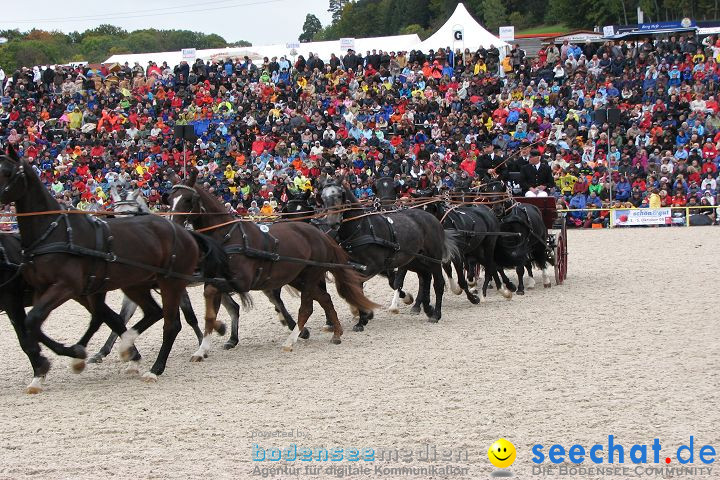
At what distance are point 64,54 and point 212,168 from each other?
250 feet

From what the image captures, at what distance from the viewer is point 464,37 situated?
33969mm

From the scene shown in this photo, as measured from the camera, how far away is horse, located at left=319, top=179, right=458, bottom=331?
1095 centimetres

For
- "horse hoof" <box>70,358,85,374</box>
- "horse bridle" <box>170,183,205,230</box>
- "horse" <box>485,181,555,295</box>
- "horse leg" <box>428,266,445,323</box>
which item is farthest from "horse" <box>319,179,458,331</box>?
"horse hoof" <box>70,358,85,374</box>

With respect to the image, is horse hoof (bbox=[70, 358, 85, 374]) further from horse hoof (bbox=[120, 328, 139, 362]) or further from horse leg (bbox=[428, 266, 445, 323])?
horse leg (bbox=[428, 266, 445, 323])

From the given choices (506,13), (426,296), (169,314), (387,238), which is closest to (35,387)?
(169,314)

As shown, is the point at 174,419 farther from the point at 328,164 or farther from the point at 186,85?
the point at 186,85

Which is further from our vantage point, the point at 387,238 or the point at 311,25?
the point at 311,25

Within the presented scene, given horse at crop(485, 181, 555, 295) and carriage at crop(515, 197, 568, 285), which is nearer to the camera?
horse at crop(485, 181, 555, 295)

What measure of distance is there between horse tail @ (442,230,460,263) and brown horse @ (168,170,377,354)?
1.92 metres

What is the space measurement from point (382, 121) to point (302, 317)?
19231 millimetres

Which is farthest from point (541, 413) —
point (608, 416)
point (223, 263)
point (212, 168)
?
point (212, 168)

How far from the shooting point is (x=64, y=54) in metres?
97.6

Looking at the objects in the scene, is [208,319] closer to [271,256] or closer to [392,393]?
[271,256]

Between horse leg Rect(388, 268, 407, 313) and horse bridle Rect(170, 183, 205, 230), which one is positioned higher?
horse bridle Rect(170, 183, 205, 230)
